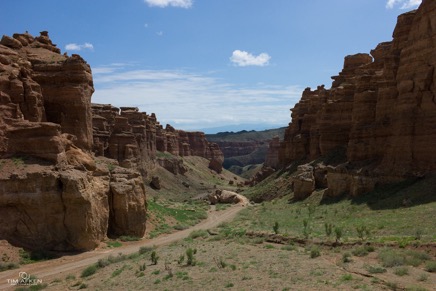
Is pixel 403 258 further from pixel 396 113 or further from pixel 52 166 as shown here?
pixel 396 113

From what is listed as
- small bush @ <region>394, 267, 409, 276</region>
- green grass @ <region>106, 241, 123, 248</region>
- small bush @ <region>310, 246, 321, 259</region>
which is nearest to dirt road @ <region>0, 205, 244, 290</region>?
green grass @ <region>106, 241, 123, 248</region>

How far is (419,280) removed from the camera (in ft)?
46.9

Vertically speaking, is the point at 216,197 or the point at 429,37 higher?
the point at 429,37

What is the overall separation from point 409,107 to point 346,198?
10076 mm

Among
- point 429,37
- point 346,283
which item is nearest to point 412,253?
point 346,283

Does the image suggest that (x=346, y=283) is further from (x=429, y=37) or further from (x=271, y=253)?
(x=429, y=37)

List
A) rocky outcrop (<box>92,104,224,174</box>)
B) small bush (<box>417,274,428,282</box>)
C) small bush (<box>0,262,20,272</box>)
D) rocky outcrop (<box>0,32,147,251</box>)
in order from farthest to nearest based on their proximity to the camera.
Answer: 1. rocky outcrop (<box>92,104,224,174</box>)
2. rocky outcrop (<box>0,32,147,251</box>)
3. small bush (<box>0,262,20,272</box>)
4. small bush (<box>417,274,428,282</box>)

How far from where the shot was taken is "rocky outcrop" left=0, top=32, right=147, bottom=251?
81.0 feet

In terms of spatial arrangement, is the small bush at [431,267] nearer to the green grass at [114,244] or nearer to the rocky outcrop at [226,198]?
the green grass at [114,244]

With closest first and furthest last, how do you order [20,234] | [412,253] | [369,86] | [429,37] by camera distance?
[412,253] → [20,234] → [429,37] → [369,86]

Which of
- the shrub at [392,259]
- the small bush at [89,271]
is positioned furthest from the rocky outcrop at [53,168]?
the shrub at [392,259]

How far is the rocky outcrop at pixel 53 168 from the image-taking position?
81.0 ft

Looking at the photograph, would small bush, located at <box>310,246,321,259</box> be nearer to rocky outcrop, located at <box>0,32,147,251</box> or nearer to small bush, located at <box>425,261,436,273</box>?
small bush, located at <box>425,261,436,273</box>

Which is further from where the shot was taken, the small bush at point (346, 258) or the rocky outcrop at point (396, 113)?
the rocky outcrop at point (396, 113)
